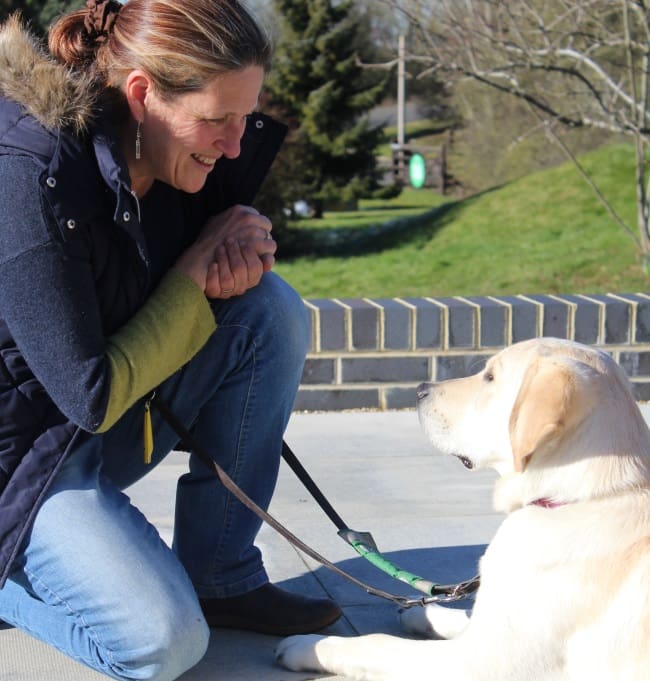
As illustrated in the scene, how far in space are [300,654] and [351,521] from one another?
3.61 feet

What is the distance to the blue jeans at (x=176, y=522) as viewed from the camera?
232 cm

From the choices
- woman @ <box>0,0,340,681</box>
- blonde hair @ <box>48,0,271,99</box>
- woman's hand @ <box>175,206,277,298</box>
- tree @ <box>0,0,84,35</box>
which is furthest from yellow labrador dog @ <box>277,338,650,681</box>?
tree @ <box>0,0,84,35</box>

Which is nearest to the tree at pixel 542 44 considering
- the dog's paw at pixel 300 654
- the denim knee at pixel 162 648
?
the dog's paw at pixel 300 654

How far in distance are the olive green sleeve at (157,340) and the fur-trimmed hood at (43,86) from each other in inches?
17.9

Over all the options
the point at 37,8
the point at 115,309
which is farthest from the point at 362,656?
the point at 37,8

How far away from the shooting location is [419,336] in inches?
190

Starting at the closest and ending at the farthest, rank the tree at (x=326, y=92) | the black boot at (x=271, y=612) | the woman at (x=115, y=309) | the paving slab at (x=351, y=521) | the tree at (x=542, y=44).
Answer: the woman at (x=115, y=309) → the paving slab at (x=351, y=521) → the black boot at (x=271, y=612) → the tree at (x=542, y=44) → the tree at (x=326, y=92)

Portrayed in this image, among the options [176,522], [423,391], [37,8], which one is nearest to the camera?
[423,391]

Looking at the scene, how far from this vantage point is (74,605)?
236cm

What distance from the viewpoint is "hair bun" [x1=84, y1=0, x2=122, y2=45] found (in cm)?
247

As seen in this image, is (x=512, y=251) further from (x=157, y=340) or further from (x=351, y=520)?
(x=157, y=340)

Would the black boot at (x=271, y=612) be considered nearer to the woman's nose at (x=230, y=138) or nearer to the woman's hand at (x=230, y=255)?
the woman's hand at (x=230, y=255)

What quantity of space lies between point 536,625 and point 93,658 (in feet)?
3.41

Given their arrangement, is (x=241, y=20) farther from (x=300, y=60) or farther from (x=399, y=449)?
(x=300, y=60)
